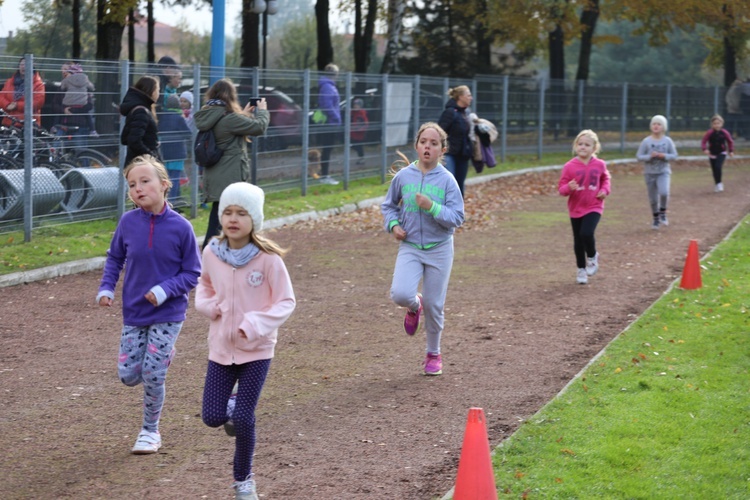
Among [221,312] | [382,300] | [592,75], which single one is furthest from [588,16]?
[592,75]

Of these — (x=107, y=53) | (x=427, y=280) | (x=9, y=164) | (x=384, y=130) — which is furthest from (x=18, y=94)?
(x=107, y=53)

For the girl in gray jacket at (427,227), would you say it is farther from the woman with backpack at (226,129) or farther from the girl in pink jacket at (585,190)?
the woman with backpack at (226,129)

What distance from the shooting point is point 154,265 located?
20.1 feet

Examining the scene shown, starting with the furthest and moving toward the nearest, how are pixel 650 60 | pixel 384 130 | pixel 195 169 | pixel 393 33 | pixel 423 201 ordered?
pixel 650 60 < pixel 393 33 < pixel 384 130 < pixel 195 169 < pixel 423 201

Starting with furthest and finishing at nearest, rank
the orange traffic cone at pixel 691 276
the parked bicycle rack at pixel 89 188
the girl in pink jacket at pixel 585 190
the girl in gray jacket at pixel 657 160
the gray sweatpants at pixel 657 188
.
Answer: the gray sweatpants at pixel 657 188 < the girl in gray jacket at pixel 657 160 < the parked bicycle rack at pixel 89 188 < the girl in pink jacket at pixel 585 190 < the orange traffic cone at pixel 691 276

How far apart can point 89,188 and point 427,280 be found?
24.6ft

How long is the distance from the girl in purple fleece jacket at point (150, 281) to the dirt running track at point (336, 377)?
42cm

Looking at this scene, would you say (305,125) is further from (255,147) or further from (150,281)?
(150,281)

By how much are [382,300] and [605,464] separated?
17.7ft

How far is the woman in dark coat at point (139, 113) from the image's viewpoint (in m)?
12.6

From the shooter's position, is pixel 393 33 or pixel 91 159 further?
pixel 393 33

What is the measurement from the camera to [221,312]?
547 cm

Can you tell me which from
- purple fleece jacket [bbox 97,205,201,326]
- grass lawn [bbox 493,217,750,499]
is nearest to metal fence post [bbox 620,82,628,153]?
grass lawn [bbox 493,217,750,499]

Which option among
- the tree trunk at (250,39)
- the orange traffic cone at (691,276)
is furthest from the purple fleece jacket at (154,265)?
the tree trunk at (250,39)
